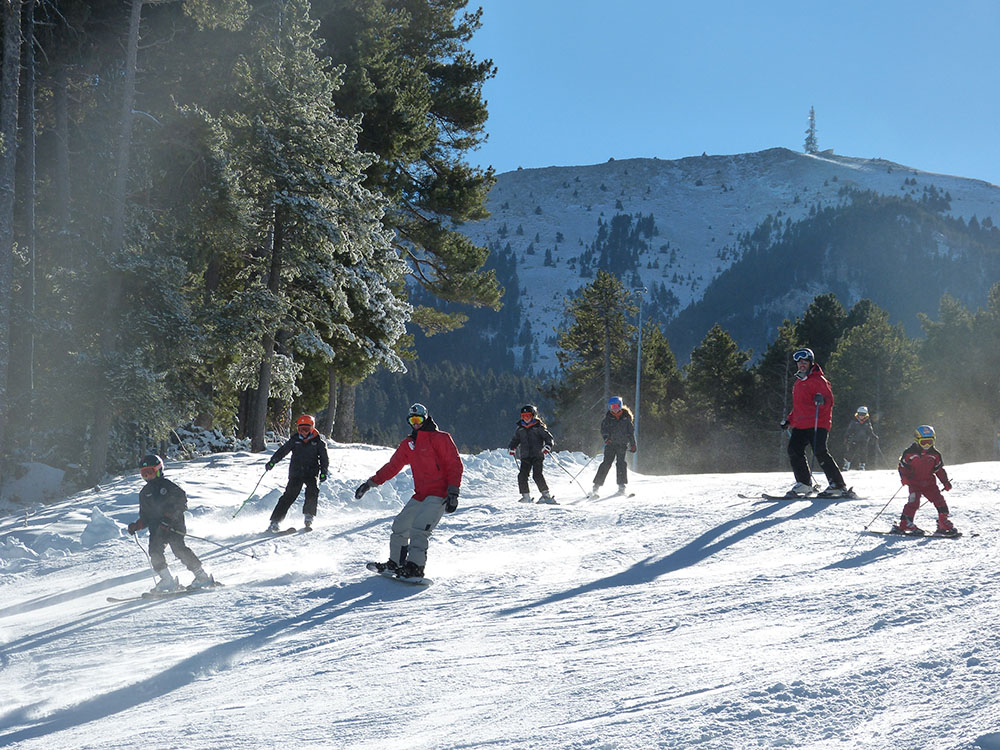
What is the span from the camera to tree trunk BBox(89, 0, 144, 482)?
16.8 metres

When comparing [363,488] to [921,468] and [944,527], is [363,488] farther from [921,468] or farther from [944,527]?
[944,527]

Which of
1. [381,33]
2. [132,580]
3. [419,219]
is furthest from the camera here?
[419,219]

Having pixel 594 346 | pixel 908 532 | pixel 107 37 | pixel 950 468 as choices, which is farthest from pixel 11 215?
pixel 594 346

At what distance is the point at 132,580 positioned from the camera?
9.77 meters

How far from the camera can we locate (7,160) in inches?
656

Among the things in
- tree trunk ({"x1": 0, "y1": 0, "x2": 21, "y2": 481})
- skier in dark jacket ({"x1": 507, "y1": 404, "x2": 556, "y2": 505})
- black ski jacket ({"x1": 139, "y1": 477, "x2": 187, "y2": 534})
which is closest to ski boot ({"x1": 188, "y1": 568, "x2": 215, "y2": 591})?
black ski jacket ({"x1": 139, "y1": 477, "x2": 187, "y2": 534})

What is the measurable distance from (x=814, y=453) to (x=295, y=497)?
773cm

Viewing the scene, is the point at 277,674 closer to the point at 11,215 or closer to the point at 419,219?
the point at 11,215

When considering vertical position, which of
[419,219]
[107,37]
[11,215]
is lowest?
[11,215]

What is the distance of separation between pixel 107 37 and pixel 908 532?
1938 cm

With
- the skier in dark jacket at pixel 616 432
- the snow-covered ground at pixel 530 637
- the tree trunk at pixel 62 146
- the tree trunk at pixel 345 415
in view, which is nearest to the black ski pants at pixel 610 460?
the skier in dark jacket at pixel 616 432

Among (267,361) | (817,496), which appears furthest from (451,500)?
(267,361)

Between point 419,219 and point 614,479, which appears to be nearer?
point 614,479

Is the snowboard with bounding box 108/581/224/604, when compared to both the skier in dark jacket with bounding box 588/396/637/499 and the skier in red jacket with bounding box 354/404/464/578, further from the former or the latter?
the skier in dark jacket with bounding box 588/396/637/499
